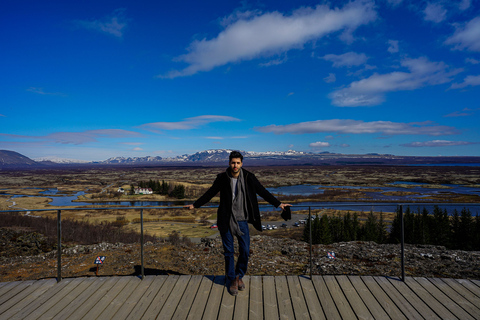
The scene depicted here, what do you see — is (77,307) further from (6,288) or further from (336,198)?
(336,198)

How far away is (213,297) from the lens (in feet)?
11.3

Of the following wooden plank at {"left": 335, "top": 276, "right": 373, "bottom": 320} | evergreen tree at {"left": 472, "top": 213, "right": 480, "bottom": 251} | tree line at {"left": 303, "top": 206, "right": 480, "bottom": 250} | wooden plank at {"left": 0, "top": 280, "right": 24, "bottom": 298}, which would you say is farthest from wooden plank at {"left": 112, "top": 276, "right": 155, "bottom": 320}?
evergreen tree at {"left": 472, "top": 213, "right": 480, "bottom": 251}

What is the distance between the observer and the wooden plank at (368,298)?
3027mm

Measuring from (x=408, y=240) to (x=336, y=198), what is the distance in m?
38.8

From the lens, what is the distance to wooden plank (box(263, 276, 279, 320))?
3037 millimetres

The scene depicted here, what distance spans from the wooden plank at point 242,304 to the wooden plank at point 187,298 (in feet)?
1.99

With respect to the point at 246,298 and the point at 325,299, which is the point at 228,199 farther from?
the point at 325,299

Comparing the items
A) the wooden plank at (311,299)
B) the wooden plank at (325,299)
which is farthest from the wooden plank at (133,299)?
the wooden plank at (325,299)

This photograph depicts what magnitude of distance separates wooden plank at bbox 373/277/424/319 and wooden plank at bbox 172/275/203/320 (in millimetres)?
2654

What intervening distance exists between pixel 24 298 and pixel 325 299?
13.5 ft

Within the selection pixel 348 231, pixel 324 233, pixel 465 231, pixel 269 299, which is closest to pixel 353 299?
pixel 269 299

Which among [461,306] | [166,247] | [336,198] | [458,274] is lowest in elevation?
[336,198]

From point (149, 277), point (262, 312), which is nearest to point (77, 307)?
point (149, 277)

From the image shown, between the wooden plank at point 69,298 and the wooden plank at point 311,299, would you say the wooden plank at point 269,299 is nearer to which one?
the wooden plank at point 311,299
